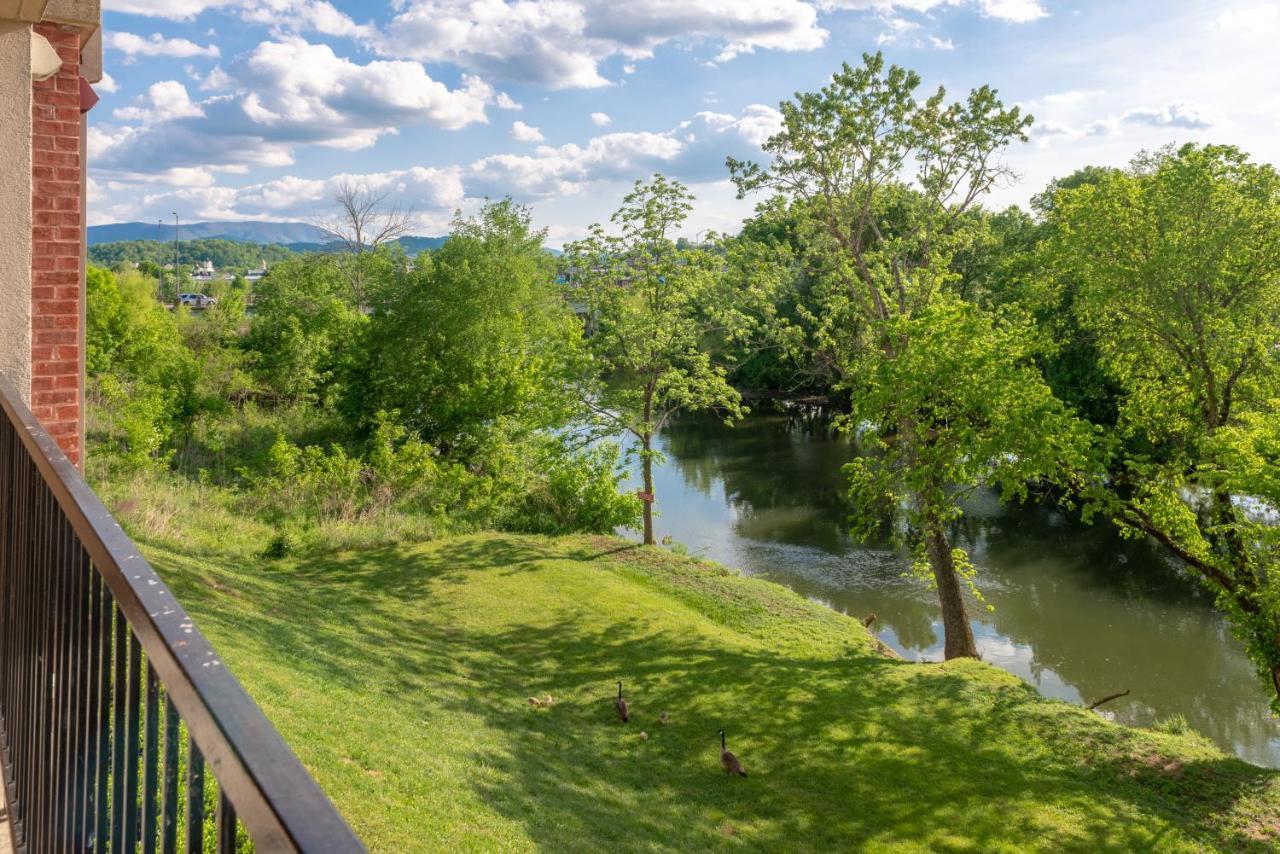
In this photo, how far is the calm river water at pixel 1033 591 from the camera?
62.4ft

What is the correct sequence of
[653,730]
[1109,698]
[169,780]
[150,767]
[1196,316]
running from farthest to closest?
[1109,698] → [1196,316] → [653,730] → [150,767] → [169,780]

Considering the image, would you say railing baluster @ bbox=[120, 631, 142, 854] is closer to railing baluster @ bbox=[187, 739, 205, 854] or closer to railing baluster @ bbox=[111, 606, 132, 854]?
railing baluster @ bbox=[111, 606, 132, 854]

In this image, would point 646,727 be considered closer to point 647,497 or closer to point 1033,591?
point 647,497

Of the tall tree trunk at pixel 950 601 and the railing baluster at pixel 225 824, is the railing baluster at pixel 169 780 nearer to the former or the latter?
the railing baluster at pixel 225 824

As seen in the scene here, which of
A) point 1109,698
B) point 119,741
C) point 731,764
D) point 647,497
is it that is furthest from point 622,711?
point 119,741

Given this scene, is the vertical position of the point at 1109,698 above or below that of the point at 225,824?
below

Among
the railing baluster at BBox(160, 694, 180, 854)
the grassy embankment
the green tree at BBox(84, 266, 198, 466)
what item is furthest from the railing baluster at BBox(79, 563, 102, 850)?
the green tree at BBox(84, 266, 198, 466)

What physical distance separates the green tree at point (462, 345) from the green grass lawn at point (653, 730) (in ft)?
31.8

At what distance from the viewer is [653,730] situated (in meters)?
12.4

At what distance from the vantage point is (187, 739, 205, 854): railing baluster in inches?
53.3

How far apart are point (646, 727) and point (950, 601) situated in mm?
8226

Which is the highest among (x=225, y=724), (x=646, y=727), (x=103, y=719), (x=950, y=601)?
(x=225, y=724)

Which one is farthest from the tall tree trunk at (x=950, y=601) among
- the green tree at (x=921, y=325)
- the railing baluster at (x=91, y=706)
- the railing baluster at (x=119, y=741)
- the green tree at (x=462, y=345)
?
the railing baluster at (x=119, y=741)

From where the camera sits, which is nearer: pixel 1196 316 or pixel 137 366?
pixel 1196 316
